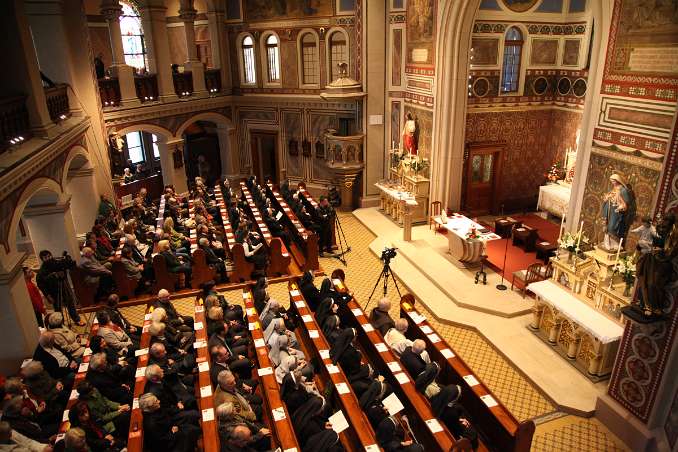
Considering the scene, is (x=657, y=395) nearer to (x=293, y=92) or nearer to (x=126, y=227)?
(x=126, y=227)

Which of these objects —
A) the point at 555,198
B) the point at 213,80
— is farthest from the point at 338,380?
the point at 213,80

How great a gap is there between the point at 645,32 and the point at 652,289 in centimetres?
379

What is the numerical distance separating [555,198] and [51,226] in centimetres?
1154

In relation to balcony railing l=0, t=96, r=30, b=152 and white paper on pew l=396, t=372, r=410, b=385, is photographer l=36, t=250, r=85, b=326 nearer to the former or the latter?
balcony railing l=0, t=96, r=30, b=152

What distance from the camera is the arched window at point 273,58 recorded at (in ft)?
53.1

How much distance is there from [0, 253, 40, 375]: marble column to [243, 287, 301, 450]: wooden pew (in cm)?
314

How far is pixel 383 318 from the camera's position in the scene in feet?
24.3

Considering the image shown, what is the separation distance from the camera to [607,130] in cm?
763

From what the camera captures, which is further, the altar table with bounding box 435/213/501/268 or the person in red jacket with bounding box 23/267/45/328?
the altar table with bounding box 435/213/501/268

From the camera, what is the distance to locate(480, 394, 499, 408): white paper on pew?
576cm

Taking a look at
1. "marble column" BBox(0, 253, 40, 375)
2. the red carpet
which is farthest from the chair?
"marble column" BBox(0, 253, 40, 375)

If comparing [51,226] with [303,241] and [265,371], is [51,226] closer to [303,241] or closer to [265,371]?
[303,241]

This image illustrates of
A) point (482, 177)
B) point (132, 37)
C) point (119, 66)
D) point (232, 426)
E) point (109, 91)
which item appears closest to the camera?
point (232, 426)

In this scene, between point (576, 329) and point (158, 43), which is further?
point (158, 43)
